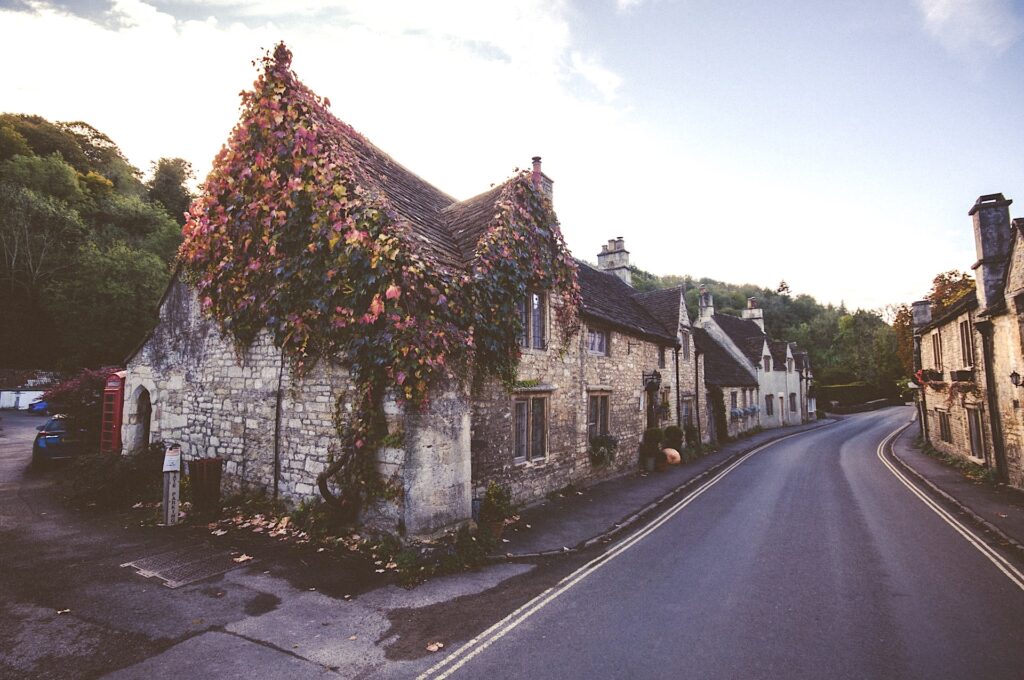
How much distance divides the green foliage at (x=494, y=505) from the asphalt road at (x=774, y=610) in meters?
2.31

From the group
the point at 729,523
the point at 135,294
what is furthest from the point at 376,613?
the point at 135,294

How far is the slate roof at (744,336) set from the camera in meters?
35.6

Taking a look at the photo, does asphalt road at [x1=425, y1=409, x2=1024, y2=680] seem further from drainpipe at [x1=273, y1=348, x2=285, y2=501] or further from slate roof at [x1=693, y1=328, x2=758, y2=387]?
slate roof at [x1=693, y1=328, x2=758, y2=387]

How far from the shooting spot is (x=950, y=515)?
1112 centimetres

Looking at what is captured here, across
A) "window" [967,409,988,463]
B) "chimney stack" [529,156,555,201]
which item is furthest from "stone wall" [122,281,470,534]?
"window" [967,409,988,463]

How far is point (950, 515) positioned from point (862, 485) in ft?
11.4

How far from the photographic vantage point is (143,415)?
1365 centimetres

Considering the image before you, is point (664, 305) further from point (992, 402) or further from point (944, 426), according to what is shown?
point (944, 426)

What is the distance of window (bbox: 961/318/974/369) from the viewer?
1602 cm

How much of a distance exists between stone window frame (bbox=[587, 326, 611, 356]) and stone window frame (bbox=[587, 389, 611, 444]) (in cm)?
124

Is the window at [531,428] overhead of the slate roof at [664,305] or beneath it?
beneath

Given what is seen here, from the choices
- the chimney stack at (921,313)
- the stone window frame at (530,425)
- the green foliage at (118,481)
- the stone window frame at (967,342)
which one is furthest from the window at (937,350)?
the green foliage at (118,481)

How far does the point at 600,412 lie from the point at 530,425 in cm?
425

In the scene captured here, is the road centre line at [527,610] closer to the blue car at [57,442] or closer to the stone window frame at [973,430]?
the stone window frame at [973,430]
